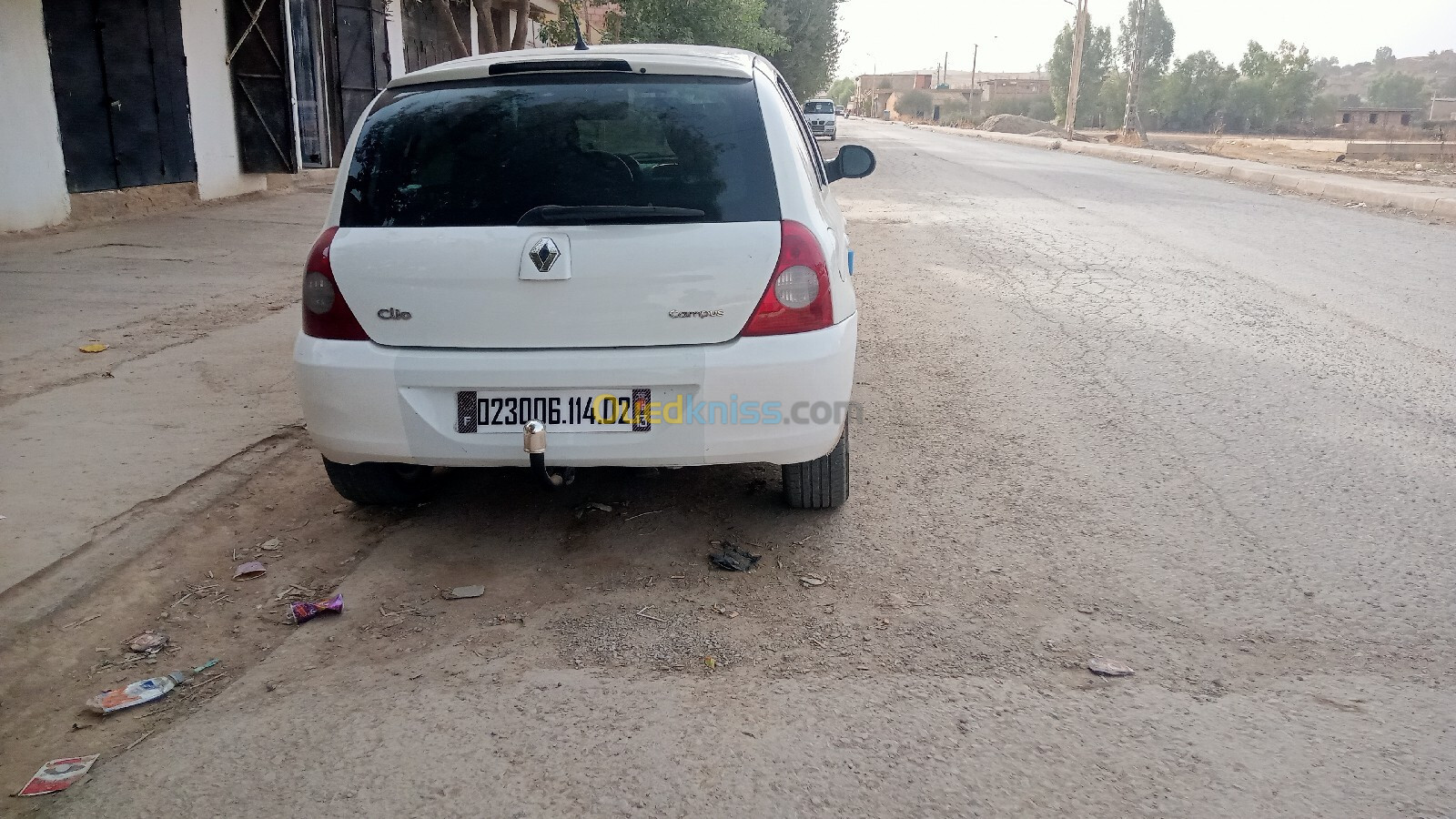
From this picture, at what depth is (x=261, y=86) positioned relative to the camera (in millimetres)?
14469

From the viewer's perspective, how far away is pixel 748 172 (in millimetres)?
3354

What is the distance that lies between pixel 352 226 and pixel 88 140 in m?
9.97

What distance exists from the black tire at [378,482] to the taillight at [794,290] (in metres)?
1.46

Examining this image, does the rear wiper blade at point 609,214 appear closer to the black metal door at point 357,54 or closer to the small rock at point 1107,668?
the small rock at point 1107,668

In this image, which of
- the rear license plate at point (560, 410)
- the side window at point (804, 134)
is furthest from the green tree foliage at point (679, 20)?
the rear license plate at point (560, 410)

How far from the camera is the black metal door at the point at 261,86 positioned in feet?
46.5

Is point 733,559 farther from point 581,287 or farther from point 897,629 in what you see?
point 581,287

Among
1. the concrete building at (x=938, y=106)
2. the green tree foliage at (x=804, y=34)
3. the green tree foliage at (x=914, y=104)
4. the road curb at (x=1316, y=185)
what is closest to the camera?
the road curb at (x=1316, y=185)

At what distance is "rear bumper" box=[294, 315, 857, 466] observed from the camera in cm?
322

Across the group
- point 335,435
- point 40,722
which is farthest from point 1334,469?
point 40,722

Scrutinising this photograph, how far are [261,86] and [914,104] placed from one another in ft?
356

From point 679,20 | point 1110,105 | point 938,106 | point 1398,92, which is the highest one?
point 1398,92

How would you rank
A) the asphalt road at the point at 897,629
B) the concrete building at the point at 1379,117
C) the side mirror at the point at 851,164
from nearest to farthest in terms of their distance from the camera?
the asphalt road at the point at 897,629, the side mirror at the point at 851,164, the concrete building at the point at 1379,117

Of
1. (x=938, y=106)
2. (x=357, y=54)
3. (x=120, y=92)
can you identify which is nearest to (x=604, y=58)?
(x=120, y=92)
